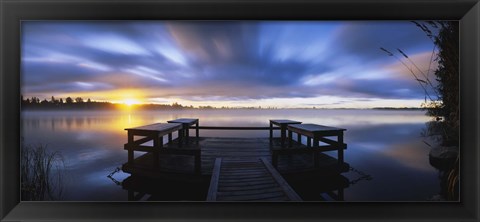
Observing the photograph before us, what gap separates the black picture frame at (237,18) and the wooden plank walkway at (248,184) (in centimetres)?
16

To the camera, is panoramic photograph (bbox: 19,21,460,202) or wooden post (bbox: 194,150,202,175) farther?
wooden post (bbox: 194,150,202,175)

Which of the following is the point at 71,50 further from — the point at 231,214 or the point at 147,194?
the point at 231,214

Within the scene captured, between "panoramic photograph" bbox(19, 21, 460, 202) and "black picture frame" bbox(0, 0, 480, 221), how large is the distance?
0.29ft

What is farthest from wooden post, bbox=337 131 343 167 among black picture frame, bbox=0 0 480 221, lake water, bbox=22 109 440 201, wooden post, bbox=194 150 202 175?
wooden post, bbox=194 150 202 175

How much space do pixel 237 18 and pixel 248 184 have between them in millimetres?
1348

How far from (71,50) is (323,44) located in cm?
245

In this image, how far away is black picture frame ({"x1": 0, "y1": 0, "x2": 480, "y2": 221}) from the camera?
1321 millimetres

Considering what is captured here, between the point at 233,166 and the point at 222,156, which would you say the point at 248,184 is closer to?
the point at 233,166

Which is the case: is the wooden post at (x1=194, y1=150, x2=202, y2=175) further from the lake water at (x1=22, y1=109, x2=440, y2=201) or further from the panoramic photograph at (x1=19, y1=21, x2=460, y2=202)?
the lake water at (x1=22, y1=109, x2=440, y2=201)

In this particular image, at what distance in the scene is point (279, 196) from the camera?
5.29ft

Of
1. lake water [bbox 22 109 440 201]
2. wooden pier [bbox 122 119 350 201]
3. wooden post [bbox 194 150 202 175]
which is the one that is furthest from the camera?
wooden post [bbox 194 150 202 175]

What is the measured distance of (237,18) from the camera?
1.36 meters

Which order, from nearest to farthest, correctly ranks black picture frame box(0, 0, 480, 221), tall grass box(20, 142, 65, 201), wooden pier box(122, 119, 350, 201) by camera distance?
1. black picture frame box(0, 0, 480, 221)
2. wooden pier box(122, 119, 350, 201)
3. tall grass box(20, 142, 65, 201)

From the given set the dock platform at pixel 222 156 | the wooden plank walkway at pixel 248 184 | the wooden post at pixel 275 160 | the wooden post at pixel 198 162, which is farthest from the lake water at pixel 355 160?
the wooden post at pixel 275 160
